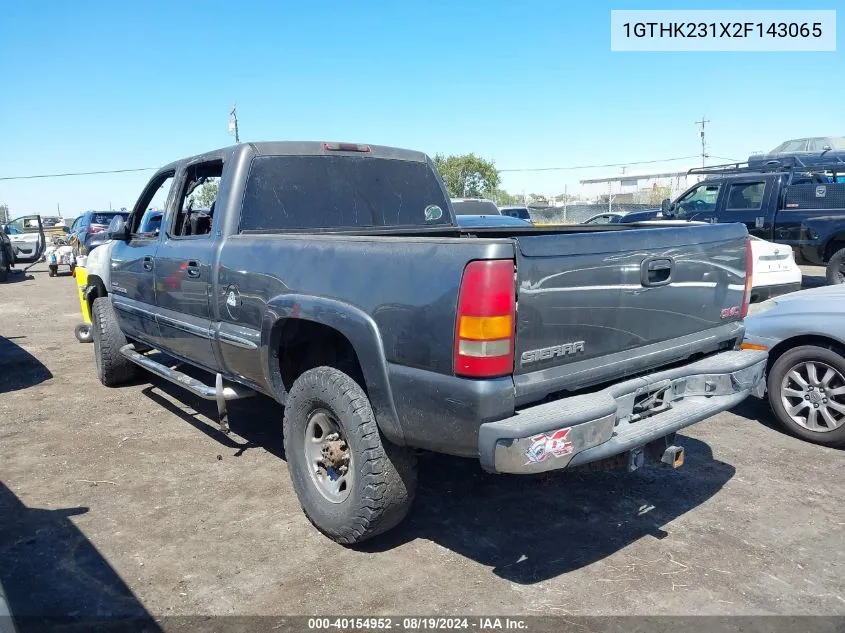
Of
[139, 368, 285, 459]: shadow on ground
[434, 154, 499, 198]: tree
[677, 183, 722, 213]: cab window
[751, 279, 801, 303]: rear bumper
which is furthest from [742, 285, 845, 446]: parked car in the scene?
[434, 154, 499, 198]: tree

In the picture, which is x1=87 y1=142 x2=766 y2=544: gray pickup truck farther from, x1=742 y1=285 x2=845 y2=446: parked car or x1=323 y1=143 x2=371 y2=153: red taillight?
x1=742 y1=285 x2=845 y2=446: parked car

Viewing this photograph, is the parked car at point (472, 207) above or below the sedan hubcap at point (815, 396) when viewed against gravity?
above

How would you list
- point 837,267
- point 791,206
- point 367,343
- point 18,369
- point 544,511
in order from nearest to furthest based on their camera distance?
1. point 367,343
2. point 544,511
3. point 18,369
4. point 837,267
5. point 791,206

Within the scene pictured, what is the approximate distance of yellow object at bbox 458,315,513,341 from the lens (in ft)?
8.32

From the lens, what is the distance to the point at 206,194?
5773 mm

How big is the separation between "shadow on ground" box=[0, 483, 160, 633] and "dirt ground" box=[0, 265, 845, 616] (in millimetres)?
11

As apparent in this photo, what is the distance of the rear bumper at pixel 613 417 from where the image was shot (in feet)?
8.29

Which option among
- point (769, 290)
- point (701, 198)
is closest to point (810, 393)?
point (769, 290)

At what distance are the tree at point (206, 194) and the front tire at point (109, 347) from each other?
1.35 m

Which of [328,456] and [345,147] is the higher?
[345,147]

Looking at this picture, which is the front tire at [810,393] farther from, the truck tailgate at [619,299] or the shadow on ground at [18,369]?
the shadow on ground at [18,369]

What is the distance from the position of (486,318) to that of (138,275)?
3.66 metres

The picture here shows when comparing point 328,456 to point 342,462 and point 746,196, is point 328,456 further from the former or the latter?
point 746,196

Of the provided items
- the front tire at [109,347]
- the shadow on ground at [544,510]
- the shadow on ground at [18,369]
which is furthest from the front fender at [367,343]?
the shadow on ground at [18,369]
